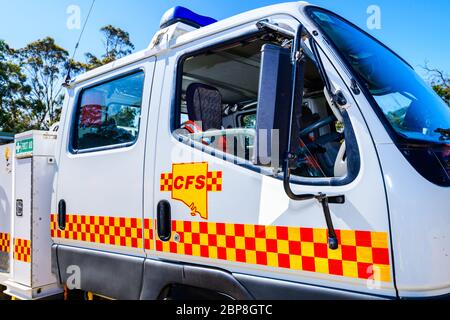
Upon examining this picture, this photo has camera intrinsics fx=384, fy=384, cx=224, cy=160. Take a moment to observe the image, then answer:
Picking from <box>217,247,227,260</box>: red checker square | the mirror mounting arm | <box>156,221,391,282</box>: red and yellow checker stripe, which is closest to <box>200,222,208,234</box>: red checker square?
<box>156,221,391,282</box>: red and yellow checker stripe

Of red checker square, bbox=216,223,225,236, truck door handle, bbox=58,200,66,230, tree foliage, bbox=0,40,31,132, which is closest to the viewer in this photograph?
red checker square, bbox=216,223,225,236

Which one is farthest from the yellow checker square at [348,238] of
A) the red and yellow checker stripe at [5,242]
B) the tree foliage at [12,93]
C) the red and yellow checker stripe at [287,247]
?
the tree foliage at [12,93]

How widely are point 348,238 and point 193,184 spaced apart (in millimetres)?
800

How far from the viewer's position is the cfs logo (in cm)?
188

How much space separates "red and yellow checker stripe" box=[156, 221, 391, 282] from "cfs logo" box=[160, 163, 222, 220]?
3.8 inches

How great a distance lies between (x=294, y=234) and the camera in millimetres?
1611

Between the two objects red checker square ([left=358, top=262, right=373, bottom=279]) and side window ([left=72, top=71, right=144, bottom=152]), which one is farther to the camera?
side window ([left=72, top=71, right=144, bottom=152])

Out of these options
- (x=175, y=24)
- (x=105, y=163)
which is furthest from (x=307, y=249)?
(x=175, y=24)

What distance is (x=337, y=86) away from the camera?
161cm

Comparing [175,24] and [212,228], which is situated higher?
[175,24]

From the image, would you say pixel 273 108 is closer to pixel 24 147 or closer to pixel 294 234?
pixel 294 234

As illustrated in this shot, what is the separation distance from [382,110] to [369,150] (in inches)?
8.4

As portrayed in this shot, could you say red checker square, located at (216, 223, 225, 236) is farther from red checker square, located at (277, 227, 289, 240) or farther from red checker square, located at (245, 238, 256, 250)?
red checker square, located at (277, 227, 289, 240)
